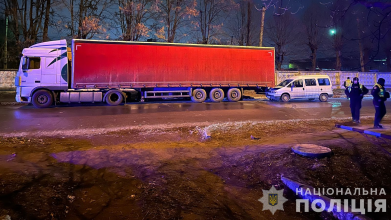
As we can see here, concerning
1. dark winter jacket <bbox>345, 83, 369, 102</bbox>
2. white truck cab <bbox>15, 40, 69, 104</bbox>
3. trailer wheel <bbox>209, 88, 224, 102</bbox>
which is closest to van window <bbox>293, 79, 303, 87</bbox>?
trailer wheel <bbox>209, 88, 224, 102</bbox>

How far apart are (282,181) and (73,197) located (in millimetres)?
3534

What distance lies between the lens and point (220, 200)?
13.2 feet

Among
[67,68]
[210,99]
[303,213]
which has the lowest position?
[303,213]

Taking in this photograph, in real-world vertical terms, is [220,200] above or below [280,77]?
below

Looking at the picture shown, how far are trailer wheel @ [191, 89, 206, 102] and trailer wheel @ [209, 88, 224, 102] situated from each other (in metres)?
0.59

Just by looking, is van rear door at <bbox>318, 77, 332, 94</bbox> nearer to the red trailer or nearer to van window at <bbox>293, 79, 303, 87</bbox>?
van window at <bbox>293, 79, 303, 87</bbox>

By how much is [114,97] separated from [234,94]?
27.2ft

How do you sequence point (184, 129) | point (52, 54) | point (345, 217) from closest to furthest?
point (345, 217)
point (184, 129)
point (52, 54)

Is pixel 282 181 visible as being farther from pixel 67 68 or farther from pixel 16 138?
pixel 67 68

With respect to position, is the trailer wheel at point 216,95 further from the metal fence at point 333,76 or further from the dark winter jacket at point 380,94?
the metal fence at point 333,76

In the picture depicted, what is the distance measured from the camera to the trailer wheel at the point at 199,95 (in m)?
18.0

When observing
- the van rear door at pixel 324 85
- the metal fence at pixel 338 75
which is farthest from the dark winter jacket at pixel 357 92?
the metal fence at pixel 338 75

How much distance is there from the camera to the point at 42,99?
596 inches

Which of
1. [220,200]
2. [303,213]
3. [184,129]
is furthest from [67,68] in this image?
[303,213]
